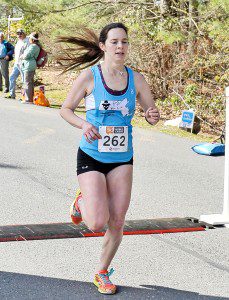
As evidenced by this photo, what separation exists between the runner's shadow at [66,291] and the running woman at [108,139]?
A: 0.14m

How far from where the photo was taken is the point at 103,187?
16.3 ft

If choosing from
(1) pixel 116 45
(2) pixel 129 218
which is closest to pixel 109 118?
(1) pixel 116 45

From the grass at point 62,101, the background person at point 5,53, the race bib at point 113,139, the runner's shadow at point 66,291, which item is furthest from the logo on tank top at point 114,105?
the background person at point 5,53

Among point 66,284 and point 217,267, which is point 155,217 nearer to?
A: point 217,267

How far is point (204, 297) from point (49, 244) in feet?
5.97

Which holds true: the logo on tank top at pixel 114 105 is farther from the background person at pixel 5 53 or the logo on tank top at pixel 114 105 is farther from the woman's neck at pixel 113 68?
the background person at pixel 5 53

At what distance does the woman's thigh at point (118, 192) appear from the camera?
16.4ft

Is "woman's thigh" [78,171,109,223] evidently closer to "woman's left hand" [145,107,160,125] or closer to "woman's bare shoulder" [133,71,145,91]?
"woman's left hand" [145,107,160,125]

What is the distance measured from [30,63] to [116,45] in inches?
588

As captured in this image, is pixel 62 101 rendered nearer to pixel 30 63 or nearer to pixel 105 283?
pixel 30 63

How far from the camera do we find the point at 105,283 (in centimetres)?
513

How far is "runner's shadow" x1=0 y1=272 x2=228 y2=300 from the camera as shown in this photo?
5090 mm

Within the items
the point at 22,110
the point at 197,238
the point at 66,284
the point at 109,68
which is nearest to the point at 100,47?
the point at 109,68

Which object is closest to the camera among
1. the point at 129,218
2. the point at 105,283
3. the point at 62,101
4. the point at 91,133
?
the point at 91,133
